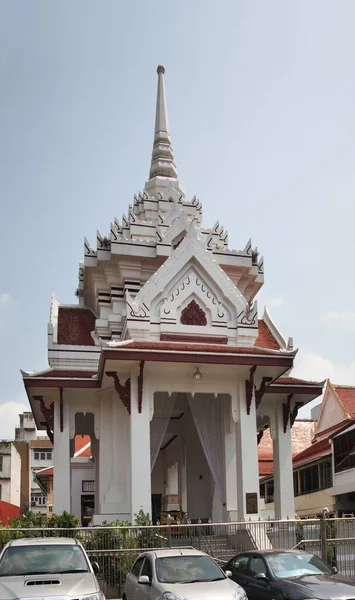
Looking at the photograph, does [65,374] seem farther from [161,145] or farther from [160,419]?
[161,145]

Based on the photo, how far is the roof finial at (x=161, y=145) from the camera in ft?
104

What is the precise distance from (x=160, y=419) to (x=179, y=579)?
1157 cm

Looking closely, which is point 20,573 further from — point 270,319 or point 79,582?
point 270,319

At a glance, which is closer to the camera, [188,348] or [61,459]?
[188,348]

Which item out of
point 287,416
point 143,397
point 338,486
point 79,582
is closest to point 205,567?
point 79,582

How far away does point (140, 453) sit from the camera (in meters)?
19.8

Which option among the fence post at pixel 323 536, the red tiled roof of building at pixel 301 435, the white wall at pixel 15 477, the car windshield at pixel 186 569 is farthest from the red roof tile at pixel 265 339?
the white wall at pixel 15 477

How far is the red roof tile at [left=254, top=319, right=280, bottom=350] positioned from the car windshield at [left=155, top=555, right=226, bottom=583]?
13627mm

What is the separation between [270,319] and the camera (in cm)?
2673

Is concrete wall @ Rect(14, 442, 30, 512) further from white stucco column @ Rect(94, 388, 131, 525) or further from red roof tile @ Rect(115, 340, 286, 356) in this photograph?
red roof tile @ Rect(115, 340, 286, 356)

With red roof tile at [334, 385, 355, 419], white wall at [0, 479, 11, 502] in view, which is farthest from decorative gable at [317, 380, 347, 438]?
white wall at [0, 479, 11, 502]

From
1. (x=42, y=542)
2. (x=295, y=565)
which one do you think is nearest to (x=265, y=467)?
(x=295, y=565)

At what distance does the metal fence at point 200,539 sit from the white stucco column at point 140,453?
9.02 ft

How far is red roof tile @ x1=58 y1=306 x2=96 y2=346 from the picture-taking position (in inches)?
976
